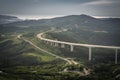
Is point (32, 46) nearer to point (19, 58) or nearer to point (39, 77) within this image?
point (19, 58)

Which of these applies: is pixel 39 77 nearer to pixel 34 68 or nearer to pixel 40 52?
pixel 34 68

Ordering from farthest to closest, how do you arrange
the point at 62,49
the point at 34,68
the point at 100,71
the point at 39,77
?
the point at 62,49 → the point at 34,68 → the point at 100,71 → the point at 39,77

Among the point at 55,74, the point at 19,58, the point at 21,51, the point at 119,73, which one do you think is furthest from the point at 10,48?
the point at 119,73

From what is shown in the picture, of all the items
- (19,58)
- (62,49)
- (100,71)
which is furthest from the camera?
(62,49)

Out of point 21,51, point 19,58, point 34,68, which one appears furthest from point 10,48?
point 34,68

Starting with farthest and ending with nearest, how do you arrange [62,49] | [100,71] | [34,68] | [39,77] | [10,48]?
[10,48] < [62,49] < [34,68] < [100,71] < [39,77]

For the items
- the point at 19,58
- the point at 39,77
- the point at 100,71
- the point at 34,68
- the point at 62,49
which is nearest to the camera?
the point at 39,77

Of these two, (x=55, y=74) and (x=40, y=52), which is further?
(x=40, y=52)

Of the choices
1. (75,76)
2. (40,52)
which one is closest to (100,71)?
(75,76)

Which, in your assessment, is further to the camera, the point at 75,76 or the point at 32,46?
the point at 32,46
